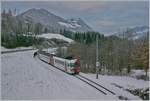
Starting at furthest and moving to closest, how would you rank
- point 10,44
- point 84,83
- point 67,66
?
point 10,44, point 67,66, point 84,83

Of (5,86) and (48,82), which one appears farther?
(48,82)

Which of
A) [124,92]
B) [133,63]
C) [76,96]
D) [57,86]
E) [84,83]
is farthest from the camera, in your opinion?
[133,63]

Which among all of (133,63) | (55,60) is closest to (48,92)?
(55,60)

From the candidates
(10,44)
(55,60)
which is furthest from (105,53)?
(10,44)

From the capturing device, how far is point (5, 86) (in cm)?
2094

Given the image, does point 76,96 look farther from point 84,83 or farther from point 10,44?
point 10,44

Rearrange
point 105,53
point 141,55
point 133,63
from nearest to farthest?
point 141,55 < point 133,63 < point 105,53

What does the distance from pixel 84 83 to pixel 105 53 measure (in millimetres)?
28001

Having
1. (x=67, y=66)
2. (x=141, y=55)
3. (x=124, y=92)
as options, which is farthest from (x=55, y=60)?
(x=124, y=92)

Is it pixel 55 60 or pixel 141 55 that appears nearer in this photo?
pixel 55 60

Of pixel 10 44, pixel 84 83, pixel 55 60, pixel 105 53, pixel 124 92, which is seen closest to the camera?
pixel 124 92

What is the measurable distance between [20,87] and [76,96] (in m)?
4.95

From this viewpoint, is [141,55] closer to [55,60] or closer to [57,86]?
[55,60]

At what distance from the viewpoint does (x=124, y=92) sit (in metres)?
19.8
